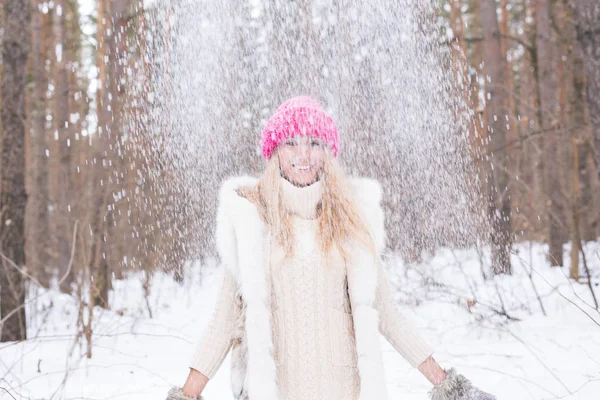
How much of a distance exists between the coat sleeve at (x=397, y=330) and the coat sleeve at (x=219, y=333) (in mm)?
444

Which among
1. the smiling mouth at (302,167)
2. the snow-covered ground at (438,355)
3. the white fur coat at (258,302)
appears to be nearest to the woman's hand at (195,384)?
the white fur coat at (258,302)

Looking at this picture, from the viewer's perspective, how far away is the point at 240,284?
164 centimetres

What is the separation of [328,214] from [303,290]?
243 mm

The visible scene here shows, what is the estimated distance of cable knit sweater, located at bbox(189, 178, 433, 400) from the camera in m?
1.64

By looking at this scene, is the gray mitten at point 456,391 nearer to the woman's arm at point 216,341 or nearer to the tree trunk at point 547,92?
the woman's arm at point 216,341

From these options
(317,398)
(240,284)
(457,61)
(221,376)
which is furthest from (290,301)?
(457,61)

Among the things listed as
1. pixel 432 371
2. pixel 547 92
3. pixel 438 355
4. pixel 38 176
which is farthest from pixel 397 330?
pixel 38 176

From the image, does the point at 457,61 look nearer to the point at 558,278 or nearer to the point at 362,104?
the point at 362,104

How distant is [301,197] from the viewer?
5.70 feet

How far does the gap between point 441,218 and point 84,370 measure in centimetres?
Result: 548

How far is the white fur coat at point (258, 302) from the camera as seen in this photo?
1580mm

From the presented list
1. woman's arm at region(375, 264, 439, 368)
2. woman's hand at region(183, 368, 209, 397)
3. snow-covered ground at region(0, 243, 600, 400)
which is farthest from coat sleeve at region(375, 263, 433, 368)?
snow-covered ground at region(0, 243, 600, 400)

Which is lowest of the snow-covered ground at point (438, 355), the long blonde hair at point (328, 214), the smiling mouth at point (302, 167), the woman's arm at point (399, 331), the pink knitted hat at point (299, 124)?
the snow-covered ground at point (438, 355)

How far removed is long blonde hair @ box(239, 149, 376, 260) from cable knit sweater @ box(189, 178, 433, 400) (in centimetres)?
3
